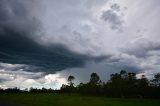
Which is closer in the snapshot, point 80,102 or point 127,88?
point 80,102

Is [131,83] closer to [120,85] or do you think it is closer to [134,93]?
[120,85]

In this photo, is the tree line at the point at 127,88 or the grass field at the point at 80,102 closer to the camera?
the grass field at the point at 80,102

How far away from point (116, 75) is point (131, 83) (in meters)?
18.6

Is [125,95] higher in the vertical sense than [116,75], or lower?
lower

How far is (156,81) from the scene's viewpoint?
193m

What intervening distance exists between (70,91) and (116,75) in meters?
37.4

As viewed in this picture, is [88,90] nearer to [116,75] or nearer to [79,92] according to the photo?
[79,92]

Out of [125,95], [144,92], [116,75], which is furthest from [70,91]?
[144,92]

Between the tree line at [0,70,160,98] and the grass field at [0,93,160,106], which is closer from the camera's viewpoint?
the grass field at [0,93,160,106]

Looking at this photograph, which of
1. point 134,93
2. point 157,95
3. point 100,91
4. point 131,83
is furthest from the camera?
point 131,83

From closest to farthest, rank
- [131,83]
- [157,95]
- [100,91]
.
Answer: [157,95] → [100,91] → [131,83]

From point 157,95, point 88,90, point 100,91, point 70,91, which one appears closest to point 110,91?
point 100,91

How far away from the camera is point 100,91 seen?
16400 centimetres

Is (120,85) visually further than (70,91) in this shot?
No
